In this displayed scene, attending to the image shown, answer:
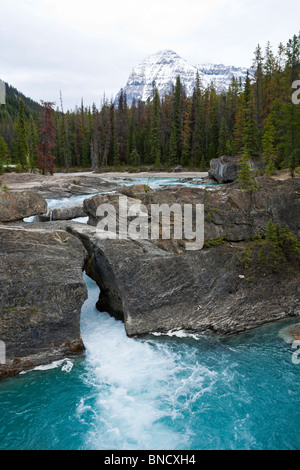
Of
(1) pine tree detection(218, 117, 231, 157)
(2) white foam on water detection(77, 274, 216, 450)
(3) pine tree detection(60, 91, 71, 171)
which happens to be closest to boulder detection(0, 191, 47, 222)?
(2) white foam on water detection(77, 274, 216, 450)

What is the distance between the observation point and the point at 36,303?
1009 centimetres

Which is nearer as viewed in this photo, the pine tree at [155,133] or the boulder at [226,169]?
the boulder at [226,169]

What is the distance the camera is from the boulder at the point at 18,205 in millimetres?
13922

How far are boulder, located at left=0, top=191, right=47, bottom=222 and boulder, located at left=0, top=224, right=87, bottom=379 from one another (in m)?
2.71

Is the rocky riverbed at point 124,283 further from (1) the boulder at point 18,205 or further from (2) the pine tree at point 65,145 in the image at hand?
(2) the pine tree at point 65,145

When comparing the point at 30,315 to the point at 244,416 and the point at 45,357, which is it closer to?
the point at 45,357

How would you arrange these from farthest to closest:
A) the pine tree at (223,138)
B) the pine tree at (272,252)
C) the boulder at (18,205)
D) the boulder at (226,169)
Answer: the pine tree at (223,138)
the boulder at (226,169)
the boulder at (18,205)
the pine tree at (272,252)

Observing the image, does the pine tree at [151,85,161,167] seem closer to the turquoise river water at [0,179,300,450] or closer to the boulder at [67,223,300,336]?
the boulder at [67,223,300,336]

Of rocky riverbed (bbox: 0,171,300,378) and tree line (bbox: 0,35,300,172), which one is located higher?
tree line (bbox: 0,35,300,172)

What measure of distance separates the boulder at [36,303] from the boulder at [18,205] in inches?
107

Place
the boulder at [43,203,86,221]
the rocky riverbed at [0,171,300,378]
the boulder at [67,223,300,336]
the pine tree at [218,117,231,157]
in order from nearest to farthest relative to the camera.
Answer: the rocky riverbed at [0,171,300,378] < the boulder at [67,223,300,336] < the boulder at [43,203,86,221] < the pine tree at [218,117,231,157]

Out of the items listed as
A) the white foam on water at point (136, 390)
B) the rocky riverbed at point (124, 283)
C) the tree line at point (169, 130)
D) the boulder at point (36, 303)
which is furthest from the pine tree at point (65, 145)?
the white foam on water at point (136, 390)

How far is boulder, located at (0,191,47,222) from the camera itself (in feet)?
45.7

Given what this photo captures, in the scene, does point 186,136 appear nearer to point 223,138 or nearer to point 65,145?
point 223,138
